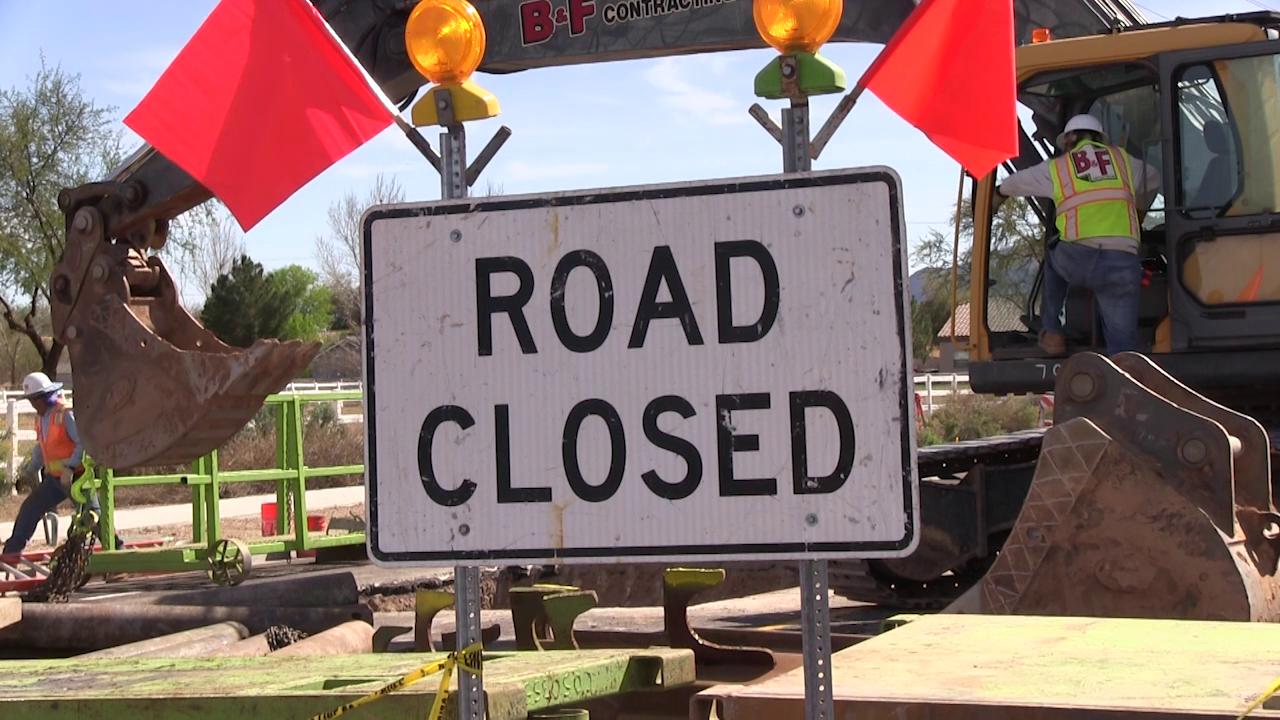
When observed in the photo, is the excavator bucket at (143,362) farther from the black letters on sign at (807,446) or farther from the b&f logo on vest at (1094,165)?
the black letters on sign at (807,446)

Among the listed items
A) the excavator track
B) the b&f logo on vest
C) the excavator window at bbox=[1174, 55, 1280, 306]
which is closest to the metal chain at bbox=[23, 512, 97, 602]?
the excavator track

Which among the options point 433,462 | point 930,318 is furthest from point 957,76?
point 930,318

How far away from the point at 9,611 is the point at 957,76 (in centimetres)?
562

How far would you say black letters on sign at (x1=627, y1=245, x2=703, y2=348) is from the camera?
3119 millimetres

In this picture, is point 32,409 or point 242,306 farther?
point 242,306

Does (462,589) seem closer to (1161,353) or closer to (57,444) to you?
(1161,353)

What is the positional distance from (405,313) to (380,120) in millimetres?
556

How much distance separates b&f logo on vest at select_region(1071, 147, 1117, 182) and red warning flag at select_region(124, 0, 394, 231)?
6.17 metres

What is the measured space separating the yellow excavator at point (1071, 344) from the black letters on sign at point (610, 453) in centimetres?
336

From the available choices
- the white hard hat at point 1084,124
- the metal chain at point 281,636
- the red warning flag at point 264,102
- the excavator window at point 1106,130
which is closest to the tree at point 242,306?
the excavator window at point 1106,130

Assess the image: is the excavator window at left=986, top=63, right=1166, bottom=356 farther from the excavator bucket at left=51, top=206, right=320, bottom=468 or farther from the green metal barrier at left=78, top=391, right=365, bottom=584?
the green metal barrier at left=78, top=391, right=365, bottom=584

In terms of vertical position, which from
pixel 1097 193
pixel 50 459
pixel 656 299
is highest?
pixel 1097 193

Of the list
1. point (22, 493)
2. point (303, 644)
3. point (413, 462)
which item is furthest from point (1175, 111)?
point (22, 493)

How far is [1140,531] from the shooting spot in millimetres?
6156
